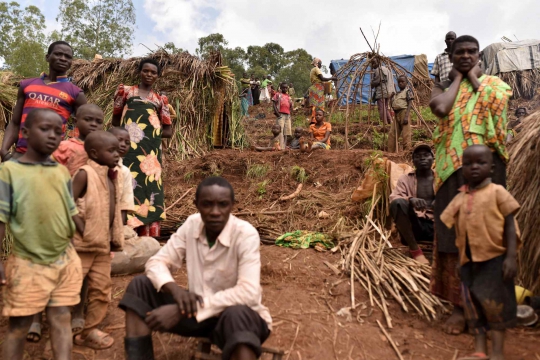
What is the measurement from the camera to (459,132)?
2840mm

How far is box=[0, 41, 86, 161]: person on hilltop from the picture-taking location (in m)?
3.08

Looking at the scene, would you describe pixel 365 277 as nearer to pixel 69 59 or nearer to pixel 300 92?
pixel 69 59

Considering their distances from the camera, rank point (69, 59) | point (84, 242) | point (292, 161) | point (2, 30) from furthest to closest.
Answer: point (2, 30)
point (292, 161)
point (69, 59)
point (84, 242)

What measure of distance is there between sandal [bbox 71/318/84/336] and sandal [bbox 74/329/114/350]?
54 millimetres

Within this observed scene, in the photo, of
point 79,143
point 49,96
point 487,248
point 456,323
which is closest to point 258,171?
point 49,96

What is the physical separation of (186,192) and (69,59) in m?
3.30

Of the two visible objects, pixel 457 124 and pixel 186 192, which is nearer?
pixel 457 124

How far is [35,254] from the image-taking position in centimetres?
211

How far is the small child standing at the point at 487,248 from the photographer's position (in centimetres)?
236

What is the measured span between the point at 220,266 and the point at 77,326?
3.92 feet

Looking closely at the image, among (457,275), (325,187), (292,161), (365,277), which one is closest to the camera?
(457,275)

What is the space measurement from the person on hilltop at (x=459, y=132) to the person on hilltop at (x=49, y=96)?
254cm

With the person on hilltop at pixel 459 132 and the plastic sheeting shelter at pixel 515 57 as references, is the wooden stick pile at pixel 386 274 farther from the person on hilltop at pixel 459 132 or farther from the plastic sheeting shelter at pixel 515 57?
the plastic sheeting shelter at pixel 515 57

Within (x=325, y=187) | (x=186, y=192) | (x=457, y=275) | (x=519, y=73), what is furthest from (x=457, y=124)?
(x=519, y=73)
